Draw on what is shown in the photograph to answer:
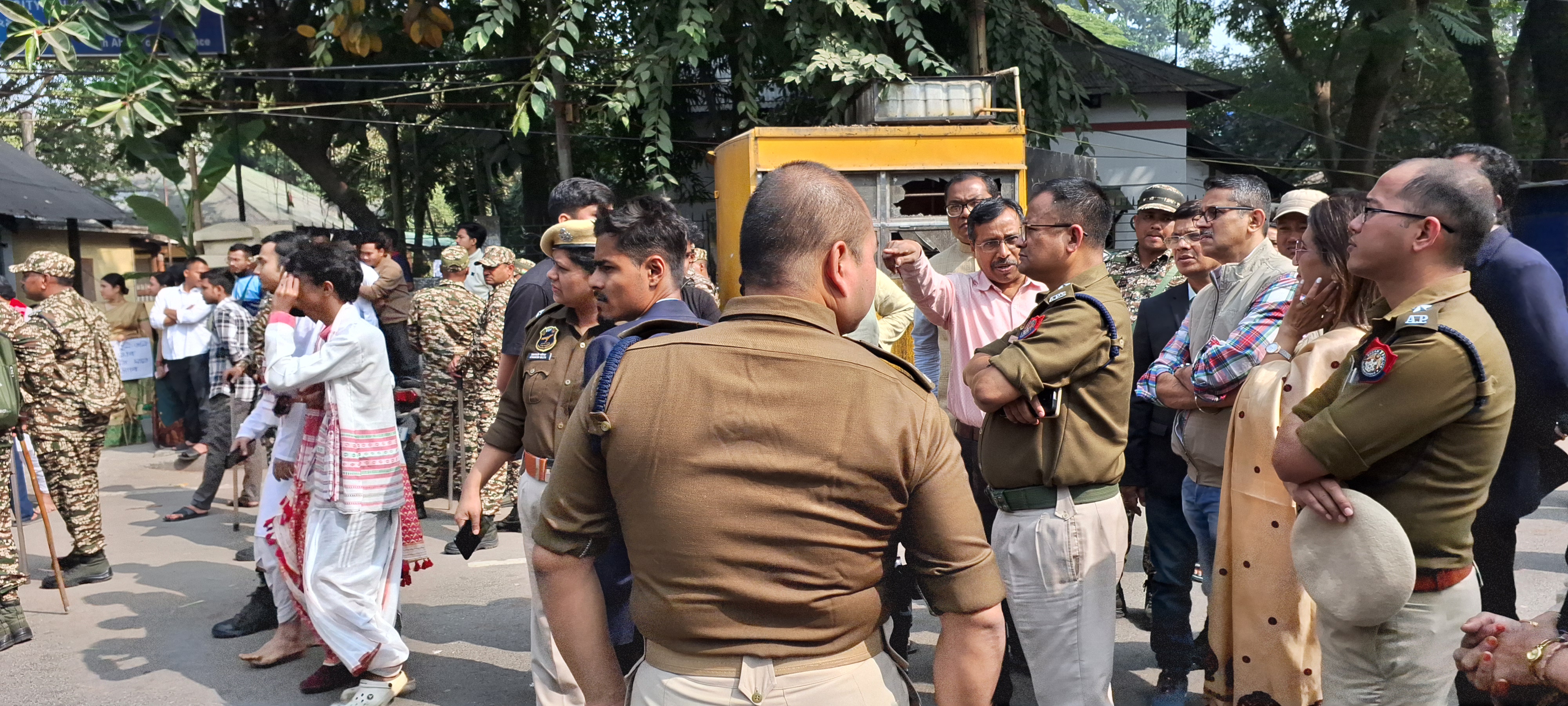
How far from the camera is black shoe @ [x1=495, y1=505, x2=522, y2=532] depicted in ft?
24.5

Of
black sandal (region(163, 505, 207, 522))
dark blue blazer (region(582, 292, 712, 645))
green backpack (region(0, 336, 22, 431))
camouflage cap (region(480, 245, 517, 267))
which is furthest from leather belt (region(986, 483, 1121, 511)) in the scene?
black sandal (region(163, 505, 207, 522))

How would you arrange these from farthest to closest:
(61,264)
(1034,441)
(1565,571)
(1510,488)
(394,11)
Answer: (394,11) < (61,264) < (1565,571) < (1510,488) < (1034,441)

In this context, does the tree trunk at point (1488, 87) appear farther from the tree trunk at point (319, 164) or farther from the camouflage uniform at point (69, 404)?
the camouflage uniform at point (69, 404)

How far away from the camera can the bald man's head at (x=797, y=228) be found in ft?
6.70

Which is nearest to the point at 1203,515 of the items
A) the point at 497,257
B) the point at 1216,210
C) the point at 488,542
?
the point at 1216,210

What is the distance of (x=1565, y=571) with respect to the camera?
20.2 ft

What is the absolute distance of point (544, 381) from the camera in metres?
3.99

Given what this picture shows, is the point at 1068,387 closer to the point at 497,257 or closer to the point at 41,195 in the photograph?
the point at 497,257

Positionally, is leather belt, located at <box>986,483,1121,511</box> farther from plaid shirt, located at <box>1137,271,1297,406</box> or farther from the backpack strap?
plaid shirt, located at <box>1137,271,1297,406</box>

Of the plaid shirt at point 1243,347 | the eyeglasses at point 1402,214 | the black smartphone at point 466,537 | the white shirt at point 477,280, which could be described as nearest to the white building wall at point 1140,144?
the white shirt at point 477,280

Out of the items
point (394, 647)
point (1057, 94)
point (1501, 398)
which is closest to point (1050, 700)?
point (1501, 398)

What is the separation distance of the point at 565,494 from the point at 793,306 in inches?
22.0

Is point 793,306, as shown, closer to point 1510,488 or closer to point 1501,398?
point 1501,398

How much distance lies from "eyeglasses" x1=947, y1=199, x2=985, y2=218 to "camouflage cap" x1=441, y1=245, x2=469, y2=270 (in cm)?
473
